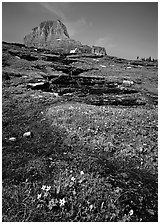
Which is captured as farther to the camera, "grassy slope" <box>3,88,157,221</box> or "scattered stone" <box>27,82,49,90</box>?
"scattered stone" <box>27,82,49,90</box>

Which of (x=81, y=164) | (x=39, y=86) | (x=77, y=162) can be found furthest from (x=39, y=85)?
(x=81, y=164)

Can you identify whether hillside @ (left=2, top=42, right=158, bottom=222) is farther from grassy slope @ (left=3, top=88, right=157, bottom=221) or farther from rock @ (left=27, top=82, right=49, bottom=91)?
rock @ (left=27, top=82, right=49, bottom=91)

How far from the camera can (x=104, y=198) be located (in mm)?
8297

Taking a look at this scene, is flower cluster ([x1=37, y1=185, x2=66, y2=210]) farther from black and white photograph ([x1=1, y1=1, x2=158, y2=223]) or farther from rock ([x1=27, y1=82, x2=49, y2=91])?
rock ([x1=27, y1=82, x2=49, y2=91])

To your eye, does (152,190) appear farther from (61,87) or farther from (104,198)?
(61,87)

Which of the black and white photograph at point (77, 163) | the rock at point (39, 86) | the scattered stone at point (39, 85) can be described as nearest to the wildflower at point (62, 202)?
the black and white photograph at point (77, 163)

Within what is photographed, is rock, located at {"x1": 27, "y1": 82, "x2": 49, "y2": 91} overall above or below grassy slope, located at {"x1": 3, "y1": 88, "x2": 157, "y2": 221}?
above

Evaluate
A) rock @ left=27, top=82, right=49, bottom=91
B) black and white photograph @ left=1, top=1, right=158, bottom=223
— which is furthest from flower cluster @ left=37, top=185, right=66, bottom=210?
rock @ left=27, top=82, right=49, bottom=91

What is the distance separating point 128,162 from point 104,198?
10.8 ft

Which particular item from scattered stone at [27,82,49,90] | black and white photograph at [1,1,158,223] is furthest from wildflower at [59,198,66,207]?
scattered stone at [27,82,49,90]

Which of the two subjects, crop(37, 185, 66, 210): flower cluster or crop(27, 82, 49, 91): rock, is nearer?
crop(37, 185, 66, 210): flower cluster

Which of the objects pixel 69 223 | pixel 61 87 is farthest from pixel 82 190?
pixel 61 87

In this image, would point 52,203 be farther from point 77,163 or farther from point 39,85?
point 39,85

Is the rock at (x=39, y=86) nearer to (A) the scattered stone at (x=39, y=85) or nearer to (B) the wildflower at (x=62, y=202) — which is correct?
(A) the scattered stone at (x=39, y=85)
